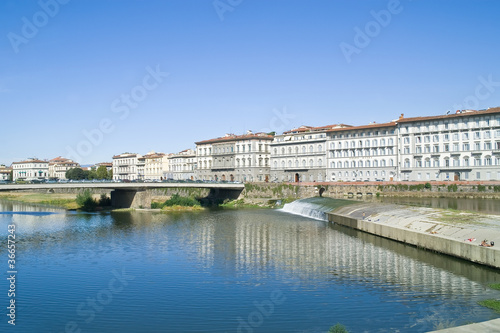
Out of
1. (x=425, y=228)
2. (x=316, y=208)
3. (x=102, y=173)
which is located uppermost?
(x=102, y=173)

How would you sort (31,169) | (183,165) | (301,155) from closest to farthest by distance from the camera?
1. (301,155)
2. (183,165)
3. (31,169)

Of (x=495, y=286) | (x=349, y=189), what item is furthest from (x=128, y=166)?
(x=495, y=286)

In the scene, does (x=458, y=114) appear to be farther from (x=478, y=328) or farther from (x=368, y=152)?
(x=478, y=328)

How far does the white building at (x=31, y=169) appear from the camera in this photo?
7288 inches

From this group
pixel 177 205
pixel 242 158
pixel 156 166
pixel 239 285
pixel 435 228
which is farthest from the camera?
pixel 156 166

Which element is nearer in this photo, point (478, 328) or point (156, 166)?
point (478, 328)

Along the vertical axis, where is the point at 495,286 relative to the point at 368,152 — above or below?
below

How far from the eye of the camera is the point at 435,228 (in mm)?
34688

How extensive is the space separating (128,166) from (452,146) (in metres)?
112

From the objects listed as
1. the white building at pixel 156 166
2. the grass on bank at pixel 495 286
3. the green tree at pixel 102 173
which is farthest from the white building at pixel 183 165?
the grass on bank at pixel 495 286

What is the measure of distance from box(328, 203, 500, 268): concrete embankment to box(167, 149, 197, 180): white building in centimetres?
9020

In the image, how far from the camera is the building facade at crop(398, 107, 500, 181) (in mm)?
83812

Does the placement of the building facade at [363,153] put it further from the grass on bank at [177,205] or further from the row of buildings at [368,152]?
the grass on bank at [177,205]

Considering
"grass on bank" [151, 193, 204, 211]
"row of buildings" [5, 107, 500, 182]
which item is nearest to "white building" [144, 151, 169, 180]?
"row of buildings" [5, 107, 500, 182]
